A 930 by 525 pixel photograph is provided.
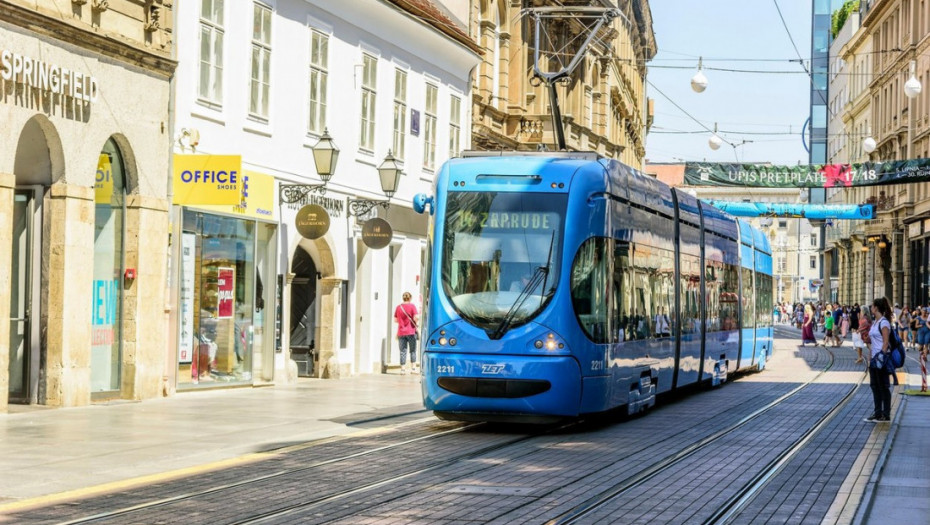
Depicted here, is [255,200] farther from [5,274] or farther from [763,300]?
[763,300]

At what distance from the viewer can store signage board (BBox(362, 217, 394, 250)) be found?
Result: 27.9m

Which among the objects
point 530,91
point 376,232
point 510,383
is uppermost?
point 530,91

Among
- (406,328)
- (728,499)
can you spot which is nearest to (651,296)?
(728,499)

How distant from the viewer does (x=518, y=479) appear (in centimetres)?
1265

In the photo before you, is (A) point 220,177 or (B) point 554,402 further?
(A) point 220,177

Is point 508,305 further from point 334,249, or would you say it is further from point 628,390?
point 334,249

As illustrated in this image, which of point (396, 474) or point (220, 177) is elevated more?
point (220, 177)

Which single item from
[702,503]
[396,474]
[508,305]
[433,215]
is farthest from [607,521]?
[433,215]

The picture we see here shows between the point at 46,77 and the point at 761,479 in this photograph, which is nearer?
the point at 761,479

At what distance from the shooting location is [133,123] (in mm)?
20734

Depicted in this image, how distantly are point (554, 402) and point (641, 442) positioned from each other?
1080 millimetres

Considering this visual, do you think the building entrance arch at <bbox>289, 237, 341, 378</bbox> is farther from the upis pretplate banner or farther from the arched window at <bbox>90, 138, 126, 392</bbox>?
the upis pretplate banner

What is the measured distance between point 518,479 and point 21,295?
30.6ft

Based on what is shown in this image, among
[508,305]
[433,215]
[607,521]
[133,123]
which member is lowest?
[607,521]
